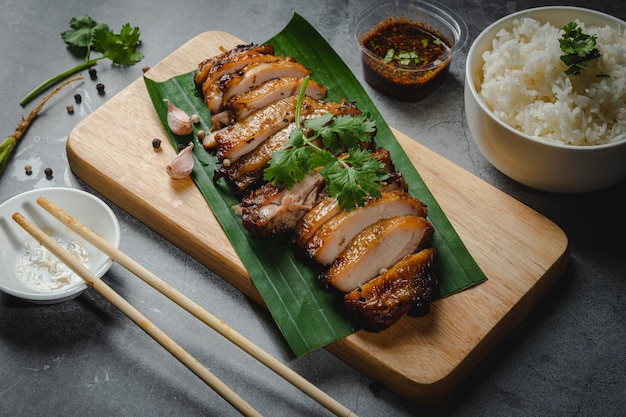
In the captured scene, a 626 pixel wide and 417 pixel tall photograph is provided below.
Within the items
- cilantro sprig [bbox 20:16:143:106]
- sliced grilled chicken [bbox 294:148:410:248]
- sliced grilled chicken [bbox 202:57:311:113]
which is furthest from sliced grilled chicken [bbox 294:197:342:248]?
cilantro sprig [bbox 20:16:143:106]

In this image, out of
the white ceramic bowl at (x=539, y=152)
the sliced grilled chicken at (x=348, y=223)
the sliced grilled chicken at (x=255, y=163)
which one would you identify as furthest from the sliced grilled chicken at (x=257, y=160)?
the white ceramic bowl at (x=539, y=152)

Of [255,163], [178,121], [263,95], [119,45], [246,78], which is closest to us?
[255,163]

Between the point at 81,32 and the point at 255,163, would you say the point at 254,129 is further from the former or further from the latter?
the point at 81,32

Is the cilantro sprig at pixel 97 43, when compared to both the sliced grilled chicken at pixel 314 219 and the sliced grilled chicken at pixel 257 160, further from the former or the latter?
the sliced grilled chicken at pixel 314 219

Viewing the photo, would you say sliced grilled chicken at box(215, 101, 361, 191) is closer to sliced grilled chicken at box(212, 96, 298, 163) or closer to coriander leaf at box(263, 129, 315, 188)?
sliced grilled chicken at box(212, 96, 298, 163)

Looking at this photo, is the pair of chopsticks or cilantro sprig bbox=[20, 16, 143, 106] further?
cilantro sprig bbox=[20, 16, 143, 106]

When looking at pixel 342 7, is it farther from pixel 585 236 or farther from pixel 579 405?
pixel 579 405

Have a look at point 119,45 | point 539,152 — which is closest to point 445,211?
point 539,152
